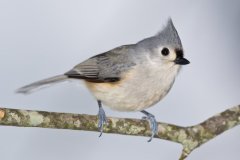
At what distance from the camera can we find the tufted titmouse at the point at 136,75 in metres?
2.57

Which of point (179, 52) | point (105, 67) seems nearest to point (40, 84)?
point (105, 67)

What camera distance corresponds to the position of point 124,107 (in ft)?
8.50

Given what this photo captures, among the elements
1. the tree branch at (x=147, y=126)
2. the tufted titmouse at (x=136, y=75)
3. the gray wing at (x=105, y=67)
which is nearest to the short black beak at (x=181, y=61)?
the tufted titmouse at (x=136, y=75)

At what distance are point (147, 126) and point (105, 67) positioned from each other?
528 mm

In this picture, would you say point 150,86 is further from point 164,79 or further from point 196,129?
point 196,129

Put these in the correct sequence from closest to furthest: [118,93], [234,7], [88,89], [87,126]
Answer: [87,126]
[118,93]
[88,89]
[234,7]

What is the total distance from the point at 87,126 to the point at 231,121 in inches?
24.2

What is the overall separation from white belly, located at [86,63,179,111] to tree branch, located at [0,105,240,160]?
0.78 ft

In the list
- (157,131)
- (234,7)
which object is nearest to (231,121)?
(157,131)

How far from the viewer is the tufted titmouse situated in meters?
2.57

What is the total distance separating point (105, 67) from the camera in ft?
9.04

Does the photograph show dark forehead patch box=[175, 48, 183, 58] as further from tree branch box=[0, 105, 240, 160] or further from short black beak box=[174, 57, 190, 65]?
tree branch box=[0, 105, 240, 160]

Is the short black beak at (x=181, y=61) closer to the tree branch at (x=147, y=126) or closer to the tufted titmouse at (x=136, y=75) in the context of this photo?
the tufted titmouse at (x=136, y=75)

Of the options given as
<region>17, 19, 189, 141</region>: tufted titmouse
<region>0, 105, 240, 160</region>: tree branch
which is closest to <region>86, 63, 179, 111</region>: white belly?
<region>17, 19, 189, 141</region>: tufted titmouse
